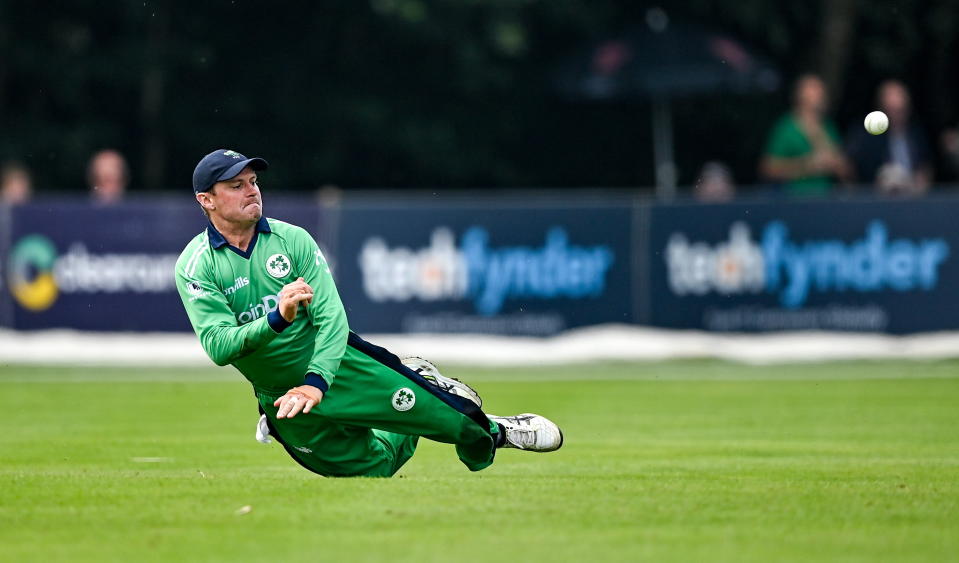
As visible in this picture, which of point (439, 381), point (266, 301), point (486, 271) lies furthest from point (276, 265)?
point (486, 271)

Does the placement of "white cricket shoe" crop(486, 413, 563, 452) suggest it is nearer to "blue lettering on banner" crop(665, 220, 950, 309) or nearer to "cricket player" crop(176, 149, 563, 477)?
"cricket player" crop(176, 149, 563, 477)

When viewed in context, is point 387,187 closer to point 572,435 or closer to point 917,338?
point 917,338

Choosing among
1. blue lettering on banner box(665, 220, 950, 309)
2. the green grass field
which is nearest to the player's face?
the green grass field

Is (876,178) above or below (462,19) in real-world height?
below

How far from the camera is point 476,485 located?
8844 millimetres

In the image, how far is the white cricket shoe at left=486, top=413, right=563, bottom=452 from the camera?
985 cm

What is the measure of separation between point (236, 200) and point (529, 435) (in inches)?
85.6

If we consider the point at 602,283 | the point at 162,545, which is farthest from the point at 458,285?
the point at 162,545

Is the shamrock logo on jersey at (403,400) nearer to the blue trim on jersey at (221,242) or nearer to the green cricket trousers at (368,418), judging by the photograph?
the green cricket trousers at (368,418)

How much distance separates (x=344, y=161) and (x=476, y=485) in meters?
22.4

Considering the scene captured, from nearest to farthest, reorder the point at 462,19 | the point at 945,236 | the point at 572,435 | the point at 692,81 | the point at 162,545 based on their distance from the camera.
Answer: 1. the point at 162,545
2. the point at 572,435
3. the point at 945,236
4. the point at 692,81
5. the point at 462,19

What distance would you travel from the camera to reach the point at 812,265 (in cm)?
1931

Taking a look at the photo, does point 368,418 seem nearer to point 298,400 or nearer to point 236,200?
point 298,400

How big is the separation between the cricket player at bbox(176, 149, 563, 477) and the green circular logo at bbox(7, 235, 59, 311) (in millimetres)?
11565
